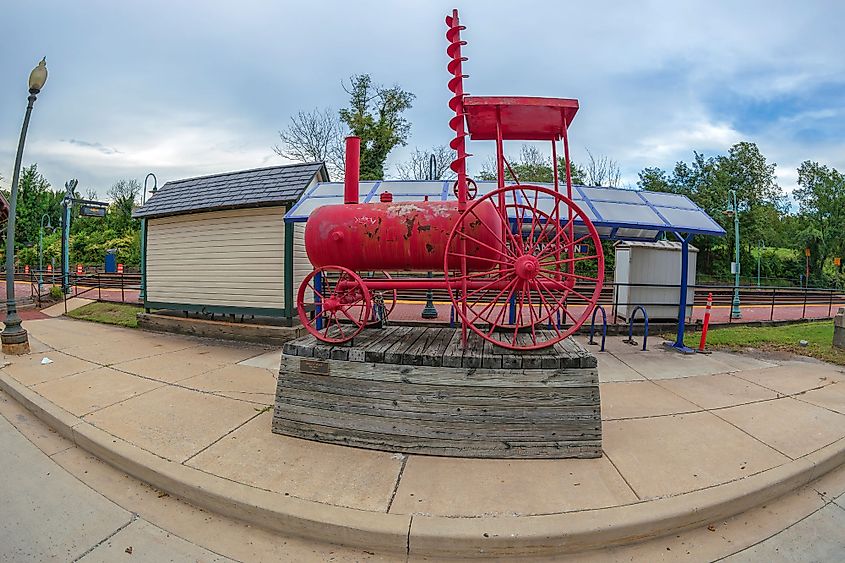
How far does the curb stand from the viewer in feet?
8.27

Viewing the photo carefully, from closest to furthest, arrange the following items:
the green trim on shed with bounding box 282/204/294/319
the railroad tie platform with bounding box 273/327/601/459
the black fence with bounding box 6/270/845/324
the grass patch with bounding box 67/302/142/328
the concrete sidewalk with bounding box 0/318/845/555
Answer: the concrete sidewalk with bounding box 0/318/845/555 → the railroad tie platform with bounding box 273/327/601/459 → the green trim on shed with bounding box 282/204/294/319 → the black fence with bounding box 6/270/845/324 → the grass patch with bounding box 67/302/142/328

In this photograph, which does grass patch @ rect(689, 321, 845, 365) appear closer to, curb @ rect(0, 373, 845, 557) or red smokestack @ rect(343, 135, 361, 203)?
curb @ rect(0, 373, 845, 557)

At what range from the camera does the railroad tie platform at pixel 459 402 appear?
3455 millimetres

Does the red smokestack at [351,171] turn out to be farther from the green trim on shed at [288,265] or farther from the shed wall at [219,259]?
the shed wall at [219,259]

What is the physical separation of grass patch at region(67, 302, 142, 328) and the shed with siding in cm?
119

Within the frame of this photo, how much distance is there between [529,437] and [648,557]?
1.10 m

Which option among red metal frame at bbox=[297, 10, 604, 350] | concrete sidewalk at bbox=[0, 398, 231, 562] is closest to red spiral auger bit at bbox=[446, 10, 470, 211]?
red metal frame at bbox=[297, 10, 604, 350]

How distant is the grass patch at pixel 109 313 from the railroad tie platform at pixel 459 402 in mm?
8731

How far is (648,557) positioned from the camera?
99.0 inches

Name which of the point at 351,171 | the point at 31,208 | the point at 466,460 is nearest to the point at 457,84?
the point at 351,171

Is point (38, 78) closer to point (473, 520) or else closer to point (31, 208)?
point (473, 520)

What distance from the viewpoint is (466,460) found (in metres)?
3.43

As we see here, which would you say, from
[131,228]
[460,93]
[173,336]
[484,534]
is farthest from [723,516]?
[131,228]

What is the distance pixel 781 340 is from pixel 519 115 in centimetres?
820
